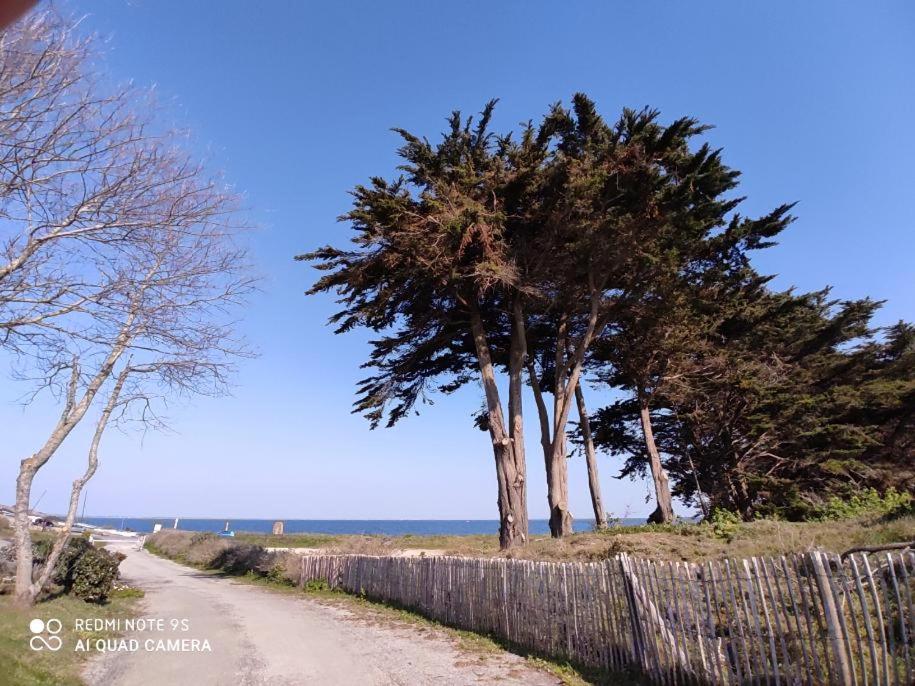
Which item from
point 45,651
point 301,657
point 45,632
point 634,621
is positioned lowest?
point 301,657

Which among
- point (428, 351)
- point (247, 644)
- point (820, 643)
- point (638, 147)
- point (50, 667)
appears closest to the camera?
point (820, 643)

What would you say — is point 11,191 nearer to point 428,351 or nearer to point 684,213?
point 428,351

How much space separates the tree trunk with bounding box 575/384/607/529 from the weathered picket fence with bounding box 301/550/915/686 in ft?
44.1

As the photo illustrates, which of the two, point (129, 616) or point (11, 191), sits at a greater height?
point (11, 191)

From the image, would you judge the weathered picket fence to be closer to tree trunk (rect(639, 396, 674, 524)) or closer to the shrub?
the shrub

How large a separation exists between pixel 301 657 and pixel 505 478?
911cm

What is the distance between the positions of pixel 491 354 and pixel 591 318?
4.30m

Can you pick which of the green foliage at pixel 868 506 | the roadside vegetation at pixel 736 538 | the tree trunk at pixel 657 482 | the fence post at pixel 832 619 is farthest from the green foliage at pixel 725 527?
the fence post at pixel 832 619

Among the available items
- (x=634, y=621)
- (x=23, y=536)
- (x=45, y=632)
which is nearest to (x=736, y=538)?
(x=634, y=621)

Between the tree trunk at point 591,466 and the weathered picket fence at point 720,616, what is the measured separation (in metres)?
13.4

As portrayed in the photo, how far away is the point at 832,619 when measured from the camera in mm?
4816

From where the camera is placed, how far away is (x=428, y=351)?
1955cm

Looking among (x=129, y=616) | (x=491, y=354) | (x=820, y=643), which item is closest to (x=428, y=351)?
(x=491, y=354)

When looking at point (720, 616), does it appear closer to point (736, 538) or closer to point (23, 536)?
point (736, 538)
